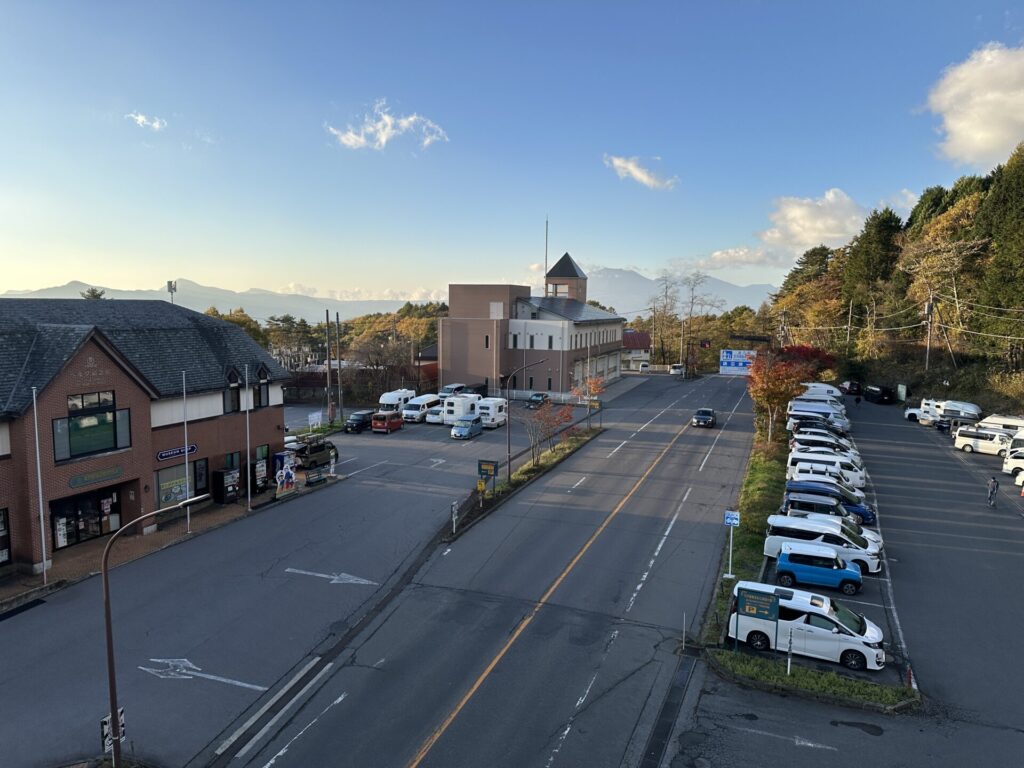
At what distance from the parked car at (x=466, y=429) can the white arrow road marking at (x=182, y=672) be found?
1137 inches

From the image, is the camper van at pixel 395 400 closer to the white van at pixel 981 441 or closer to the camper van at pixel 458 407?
the camper van at pixel 458 407

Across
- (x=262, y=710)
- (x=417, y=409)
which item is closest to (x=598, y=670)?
(x=262, y=710)

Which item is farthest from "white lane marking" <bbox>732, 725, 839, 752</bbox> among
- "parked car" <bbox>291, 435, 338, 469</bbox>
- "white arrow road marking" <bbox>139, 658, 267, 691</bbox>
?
"parked car" <bbox>291, 435, 338, 469</bbox>

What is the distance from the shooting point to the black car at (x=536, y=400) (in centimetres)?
5762

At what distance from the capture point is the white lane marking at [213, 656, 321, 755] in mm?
12883

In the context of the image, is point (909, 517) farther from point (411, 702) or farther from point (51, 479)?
point (51, 479)

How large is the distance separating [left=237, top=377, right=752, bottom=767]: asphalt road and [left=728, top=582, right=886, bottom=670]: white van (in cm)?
209

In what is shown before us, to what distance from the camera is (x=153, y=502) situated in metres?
25.6

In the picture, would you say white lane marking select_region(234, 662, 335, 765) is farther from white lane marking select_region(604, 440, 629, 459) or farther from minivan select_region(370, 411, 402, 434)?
minivan select_region(370, 411, 402, 434)

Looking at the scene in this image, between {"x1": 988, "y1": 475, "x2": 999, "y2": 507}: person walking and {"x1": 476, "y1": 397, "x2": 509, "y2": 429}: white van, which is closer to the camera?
{"x1": 988, "y1": 475, "x2": 999, "y2": 507}: person walking

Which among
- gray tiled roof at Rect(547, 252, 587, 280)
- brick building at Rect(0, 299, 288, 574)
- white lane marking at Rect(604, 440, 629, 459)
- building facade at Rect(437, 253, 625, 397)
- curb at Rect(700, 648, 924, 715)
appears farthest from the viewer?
gray tiled roof at Rect(547, 252, 587, 280)

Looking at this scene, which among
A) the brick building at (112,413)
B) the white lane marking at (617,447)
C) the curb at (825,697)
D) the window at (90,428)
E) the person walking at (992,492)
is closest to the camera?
the curb at (825,697)

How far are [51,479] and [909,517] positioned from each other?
33.3 meters

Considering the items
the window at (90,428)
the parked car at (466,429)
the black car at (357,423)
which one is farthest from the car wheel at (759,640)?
the black car at (357,423)
